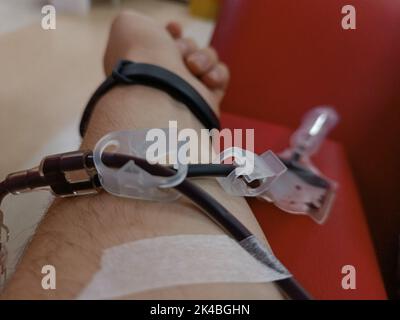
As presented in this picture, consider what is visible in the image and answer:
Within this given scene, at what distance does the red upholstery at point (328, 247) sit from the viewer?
1.39ft

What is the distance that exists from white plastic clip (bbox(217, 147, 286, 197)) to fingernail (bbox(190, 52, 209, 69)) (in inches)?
11.7

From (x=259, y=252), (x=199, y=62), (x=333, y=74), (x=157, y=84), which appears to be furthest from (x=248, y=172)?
(x=333, y=74)

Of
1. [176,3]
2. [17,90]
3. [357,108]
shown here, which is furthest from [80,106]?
[176,3]

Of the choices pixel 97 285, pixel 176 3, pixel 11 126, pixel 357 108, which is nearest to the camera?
pixel 97 285

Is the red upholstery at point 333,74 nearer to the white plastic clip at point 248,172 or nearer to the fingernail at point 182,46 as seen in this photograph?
the fingernail at point 182,46

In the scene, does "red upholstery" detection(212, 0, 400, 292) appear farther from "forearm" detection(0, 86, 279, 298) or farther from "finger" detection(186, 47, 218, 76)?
"forearm" detection(0, 86, 279, 298)

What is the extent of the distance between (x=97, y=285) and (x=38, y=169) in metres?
0.11

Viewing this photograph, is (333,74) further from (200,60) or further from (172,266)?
(172,266)

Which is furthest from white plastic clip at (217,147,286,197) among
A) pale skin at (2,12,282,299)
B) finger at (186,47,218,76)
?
finger at (186,47,218,76)

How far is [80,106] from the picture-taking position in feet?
3.79

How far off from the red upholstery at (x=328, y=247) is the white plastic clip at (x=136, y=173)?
205mm

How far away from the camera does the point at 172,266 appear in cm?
25

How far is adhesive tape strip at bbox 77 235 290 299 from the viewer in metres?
0.24
